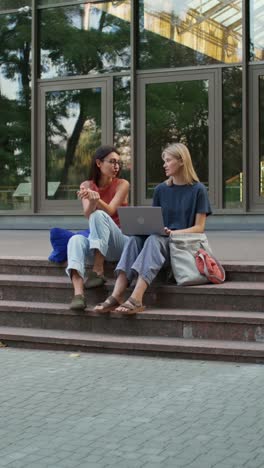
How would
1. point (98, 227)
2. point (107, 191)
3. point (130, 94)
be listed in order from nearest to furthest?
point (98, 227) < point (107, 191) < point (130, 94)

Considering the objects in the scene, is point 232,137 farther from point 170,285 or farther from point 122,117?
point 170,285

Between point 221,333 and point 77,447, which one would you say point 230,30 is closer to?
point 221,333

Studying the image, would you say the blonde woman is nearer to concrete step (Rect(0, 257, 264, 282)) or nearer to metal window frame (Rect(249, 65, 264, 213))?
concrete step (Rect(0, 257, 264, 282))

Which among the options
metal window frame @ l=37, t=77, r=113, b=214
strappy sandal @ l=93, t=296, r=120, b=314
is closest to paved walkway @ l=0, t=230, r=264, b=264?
strappy sandal @ l=93, t=296, r=120, b=314

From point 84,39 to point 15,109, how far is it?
204 centimetres

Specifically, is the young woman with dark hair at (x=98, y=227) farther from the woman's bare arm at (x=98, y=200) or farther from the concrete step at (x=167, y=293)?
the concrete step at (x=167, y=293)

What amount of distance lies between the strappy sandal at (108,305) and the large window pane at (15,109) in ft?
30.4

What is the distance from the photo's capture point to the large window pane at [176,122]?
47.2ft

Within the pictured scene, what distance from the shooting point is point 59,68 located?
51.3ft

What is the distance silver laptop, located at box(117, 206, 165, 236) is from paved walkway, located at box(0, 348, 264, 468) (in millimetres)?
1119

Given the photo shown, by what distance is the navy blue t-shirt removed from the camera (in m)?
7.20

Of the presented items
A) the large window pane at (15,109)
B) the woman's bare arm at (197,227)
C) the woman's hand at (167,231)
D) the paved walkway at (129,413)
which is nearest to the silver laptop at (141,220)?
the woman's hand at (167,231)

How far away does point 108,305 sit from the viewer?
271 inches

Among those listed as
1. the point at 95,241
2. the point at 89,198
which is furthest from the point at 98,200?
the point at 95,241
